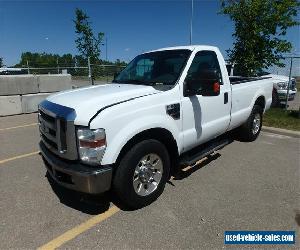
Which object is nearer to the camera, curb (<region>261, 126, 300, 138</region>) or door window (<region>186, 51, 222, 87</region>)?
door window (<region>186, 51, 222, 87</region>)

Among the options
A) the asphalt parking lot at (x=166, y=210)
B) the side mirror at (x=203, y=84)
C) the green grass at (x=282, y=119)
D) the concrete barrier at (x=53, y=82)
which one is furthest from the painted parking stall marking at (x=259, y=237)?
the concrete barrier at (x=53, y=82)

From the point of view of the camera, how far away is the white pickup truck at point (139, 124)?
124 inches

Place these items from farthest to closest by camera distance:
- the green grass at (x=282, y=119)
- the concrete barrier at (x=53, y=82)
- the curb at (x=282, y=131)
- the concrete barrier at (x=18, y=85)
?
the concrete barrier at (x=53, y=82) < the concrete barrier at (x=18, y=85) < the green grass at (x=282, y=119) < the curb at (x=282, y=131)

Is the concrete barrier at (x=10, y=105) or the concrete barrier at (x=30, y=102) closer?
the concrete barrier at (x=10, y=105)

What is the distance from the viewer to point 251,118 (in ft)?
20.6

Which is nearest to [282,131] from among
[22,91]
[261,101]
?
[261,101]

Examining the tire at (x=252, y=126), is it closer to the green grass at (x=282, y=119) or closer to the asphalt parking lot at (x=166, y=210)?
the asphalt parking lot at (x=166, y=210)

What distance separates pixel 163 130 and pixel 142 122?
0.42 m

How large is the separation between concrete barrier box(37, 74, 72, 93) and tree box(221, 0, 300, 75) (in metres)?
6.51

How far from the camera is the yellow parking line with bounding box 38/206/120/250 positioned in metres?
3.07

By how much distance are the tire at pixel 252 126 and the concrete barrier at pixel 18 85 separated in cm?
765

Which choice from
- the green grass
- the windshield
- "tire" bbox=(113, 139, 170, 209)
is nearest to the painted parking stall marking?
"tire" bbox=(113, 139, 170, 209)

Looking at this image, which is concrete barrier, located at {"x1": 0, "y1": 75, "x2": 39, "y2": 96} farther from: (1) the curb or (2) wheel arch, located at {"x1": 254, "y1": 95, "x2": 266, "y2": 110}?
(1) the curb

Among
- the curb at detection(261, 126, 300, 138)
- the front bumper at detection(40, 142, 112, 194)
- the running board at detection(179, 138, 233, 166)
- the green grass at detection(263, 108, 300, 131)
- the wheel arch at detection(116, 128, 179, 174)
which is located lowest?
the curb at detection(261, 126, 300, 138)
